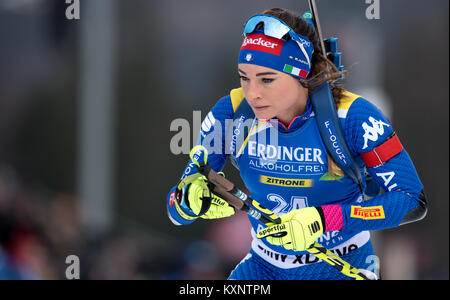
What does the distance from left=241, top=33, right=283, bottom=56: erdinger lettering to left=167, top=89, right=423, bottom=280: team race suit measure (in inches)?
12.4

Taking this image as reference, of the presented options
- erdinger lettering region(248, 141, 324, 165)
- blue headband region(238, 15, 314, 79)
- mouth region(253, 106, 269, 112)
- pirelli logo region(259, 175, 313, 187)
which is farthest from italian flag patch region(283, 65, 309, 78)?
pirelli logo region(259, 175, 313, 187)

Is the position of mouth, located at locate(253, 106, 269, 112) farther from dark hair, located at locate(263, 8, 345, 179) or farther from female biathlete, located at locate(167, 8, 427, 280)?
dark hair, located at locate(263, 8, 345, 179)

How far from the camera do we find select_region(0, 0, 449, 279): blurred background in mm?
6887

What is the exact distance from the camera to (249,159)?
301cm

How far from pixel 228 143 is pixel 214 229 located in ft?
13.9

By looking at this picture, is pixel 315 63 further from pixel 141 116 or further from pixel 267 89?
pixel 141 116

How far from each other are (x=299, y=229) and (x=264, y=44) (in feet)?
3.00

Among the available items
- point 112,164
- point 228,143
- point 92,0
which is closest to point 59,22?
point 92,0

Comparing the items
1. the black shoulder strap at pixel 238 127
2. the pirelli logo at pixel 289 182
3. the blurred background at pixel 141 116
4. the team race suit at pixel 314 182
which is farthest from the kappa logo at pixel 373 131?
the blurred background at pixel 141 116

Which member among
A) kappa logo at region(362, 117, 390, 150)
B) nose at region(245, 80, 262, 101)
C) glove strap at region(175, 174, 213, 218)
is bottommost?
glove strap at region(175, 174, 213, 218)

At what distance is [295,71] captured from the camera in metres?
2.84

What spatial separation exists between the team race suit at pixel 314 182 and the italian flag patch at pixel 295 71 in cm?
18

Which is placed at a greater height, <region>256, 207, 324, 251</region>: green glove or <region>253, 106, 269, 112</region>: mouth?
<region>253, 106, 269, 112</region>: mouth

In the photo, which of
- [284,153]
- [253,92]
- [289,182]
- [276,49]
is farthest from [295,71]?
[289,182]
